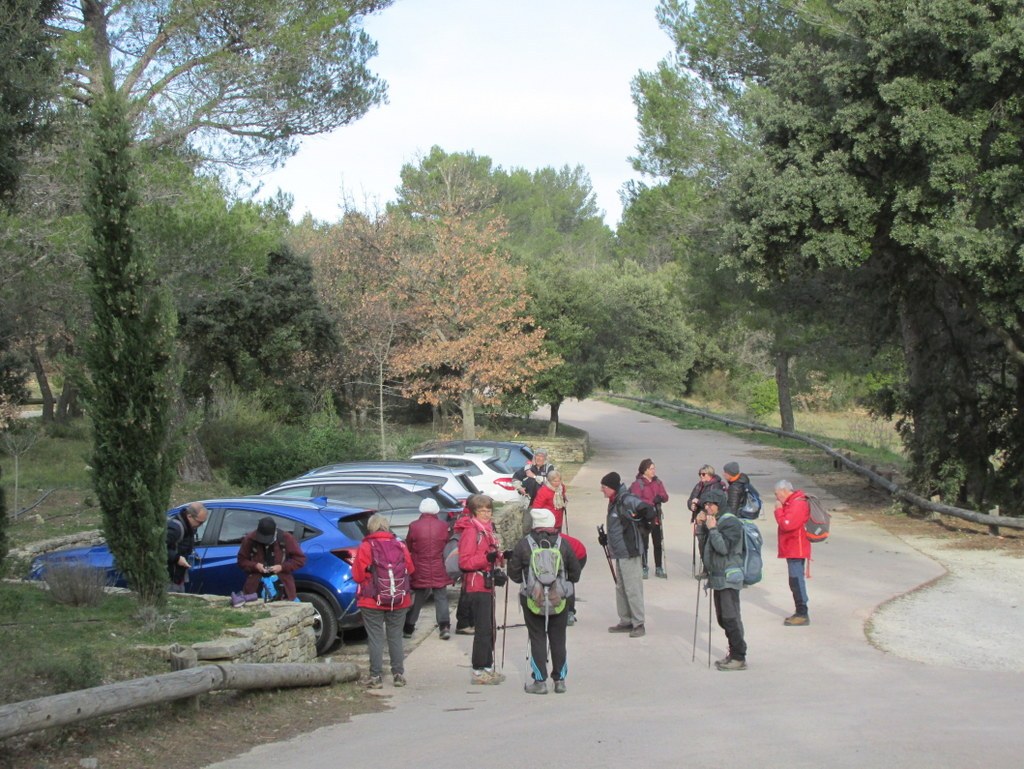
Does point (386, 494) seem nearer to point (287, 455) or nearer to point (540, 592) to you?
point (540, 592)

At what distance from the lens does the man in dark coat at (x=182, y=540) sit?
38.2 ft

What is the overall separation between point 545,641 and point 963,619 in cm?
604

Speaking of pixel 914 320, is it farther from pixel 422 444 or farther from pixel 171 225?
pixel 171 225

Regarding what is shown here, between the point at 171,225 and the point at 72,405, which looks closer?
the point at 171,225

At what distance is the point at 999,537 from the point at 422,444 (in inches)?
606

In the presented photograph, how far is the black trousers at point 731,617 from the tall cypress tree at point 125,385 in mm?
5381

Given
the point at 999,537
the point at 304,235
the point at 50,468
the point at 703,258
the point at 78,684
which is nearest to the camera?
the point at 78,684

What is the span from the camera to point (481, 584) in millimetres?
10031

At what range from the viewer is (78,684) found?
752 centimetres

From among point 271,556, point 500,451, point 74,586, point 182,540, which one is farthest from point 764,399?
point 74,586

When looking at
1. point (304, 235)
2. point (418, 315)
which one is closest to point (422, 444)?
point (418, 315)

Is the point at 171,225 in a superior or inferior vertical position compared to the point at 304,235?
inferior

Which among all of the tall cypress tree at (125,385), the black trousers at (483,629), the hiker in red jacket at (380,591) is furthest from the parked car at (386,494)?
the tall cypress tree at (125,385)

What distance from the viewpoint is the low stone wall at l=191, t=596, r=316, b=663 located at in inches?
344
